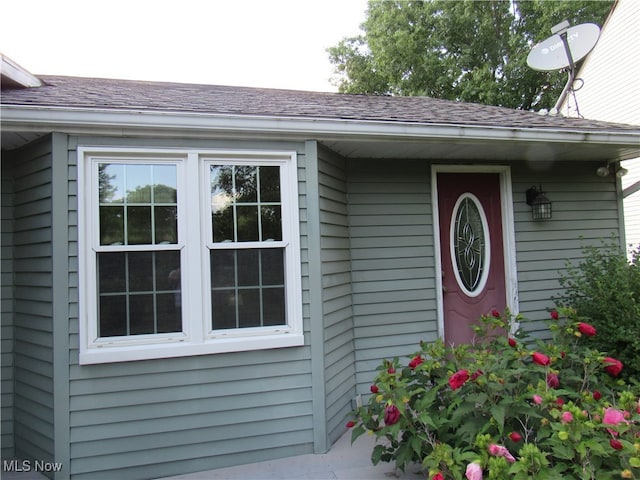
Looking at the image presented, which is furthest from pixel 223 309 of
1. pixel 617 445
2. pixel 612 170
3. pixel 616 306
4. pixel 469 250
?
pixel 612 170

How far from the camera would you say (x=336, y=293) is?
3594 mm

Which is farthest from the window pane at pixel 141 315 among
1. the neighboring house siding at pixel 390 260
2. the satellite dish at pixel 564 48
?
the satellite dish at pixel 564 48

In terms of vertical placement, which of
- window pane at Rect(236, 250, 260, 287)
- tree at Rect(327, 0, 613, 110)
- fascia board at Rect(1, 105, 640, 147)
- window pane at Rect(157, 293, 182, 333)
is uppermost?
tree at Rect(327, 0, 613, 110)

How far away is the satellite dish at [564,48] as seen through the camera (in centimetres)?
505

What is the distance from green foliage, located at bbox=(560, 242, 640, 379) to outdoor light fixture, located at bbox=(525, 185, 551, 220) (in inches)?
26.2

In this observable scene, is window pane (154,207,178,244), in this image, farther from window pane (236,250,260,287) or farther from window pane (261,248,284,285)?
window pane (261,248,284,285)

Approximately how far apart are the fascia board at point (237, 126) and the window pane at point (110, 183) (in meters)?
0.25

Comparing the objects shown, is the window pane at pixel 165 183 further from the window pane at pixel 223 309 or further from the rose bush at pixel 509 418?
the rose bush at pixel 509 418

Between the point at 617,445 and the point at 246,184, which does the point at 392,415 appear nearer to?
the point at 617,445

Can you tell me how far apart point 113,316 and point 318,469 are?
1758 mm

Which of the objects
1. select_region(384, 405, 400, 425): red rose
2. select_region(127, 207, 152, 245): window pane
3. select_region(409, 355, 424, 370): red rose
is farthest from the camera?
select_region(127, 207, 152, 245): window pane

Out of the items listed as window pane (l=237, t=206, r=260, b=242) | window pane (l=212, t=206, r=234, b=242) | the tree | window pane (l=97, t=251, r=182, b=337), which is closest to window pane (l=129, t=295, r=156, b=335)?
window pane (l=97, t=251, r=182, b=337)

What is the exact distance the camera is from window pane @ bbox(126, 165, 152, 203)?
9.87ft

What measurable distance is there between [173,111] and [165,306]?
1362 millimetres
